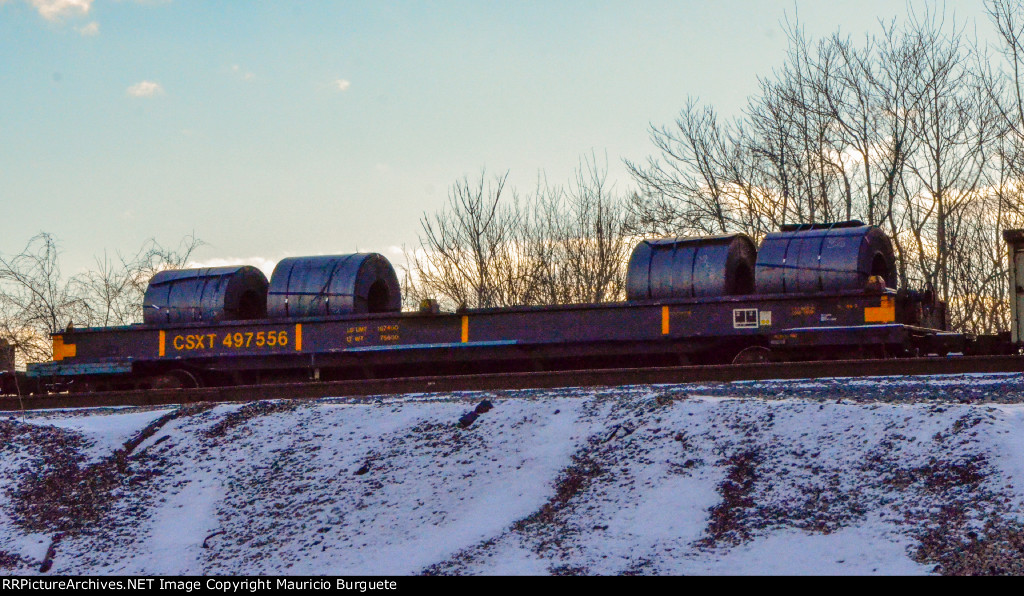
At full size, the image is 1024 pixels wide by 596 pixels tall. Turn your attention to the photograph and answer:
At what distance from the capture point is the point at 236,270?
17.1 m

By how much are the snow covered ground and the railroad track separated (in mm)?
1506

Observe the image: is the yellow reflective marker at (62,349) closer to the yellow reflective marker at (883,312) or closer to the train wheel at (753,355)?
the train wheel at (753,355)

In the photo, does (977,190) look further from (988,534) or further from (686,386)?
(988,534)

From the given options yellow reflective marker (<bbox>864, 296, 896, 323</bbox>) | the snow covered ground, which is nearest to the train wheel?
yellow reflective marker (<bbox>864, 296, 896, 323</bbox>)

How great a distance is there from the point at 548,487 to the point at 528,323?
7289 mm

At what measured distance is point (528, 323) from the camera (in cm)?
1518

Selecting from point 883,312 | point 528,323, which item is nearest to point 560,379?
point 528,323

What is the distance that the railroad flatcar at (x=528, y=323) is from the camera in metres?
14.0

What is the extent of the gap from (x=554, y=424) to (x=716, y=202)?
1884 cm

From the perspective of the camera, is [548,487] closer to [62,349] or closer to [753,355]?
[753,355]

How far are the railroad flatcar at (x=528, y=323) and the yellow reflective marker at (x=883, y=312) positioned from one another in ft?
0.05

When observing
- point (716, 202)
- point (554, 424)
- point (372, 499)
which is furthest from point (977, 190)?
point (372, 499)

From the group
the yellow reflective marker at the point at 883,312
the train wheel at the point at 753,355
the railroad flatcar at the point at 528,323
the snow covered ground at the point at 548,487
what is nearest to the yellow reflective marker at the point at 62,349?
the railroad flatcar at the point at 528,323

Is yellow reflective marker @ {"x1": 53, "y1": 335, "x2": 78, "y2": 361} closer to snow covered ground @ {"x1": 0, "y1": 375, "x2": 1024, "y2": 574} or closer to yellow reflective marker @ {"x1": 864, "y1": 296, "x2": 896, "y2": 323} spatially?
snow covered ground @ {"x1": 0, "y1": 375, "x2": 1024, "y2": 574}
